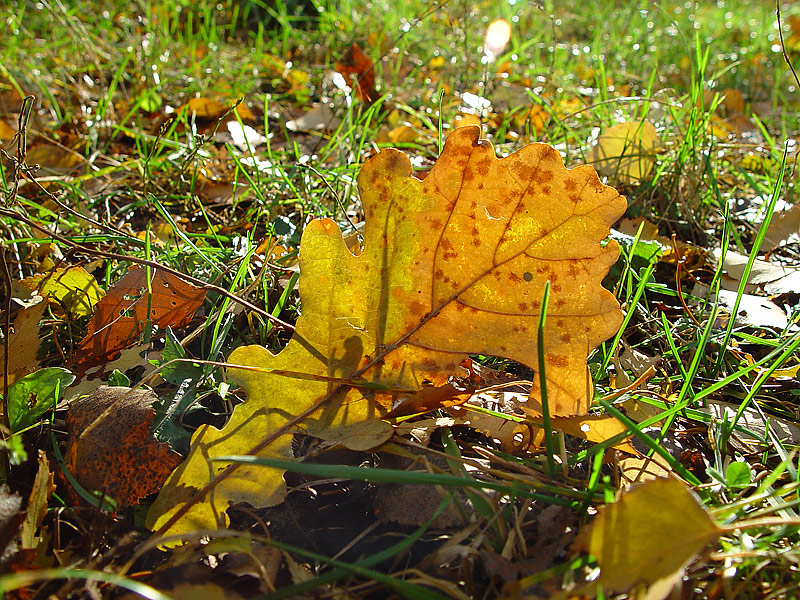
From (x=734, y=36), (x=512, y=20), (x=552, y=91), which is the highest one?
(x=734, y=36)

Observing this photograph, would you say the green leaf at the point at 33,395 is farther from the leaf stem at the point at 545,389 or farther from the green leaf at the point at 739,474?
the green leaf at the point at 739,474

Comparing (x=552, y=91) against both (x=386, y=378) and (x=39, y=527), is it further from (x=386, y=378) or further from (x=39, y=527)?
(x=39, y=527)

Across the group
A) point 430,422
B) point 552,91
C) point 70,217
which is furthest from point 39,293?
point 552,91

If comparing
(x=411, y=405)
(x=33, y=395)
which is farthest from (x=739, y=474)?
(x=33, y=395)

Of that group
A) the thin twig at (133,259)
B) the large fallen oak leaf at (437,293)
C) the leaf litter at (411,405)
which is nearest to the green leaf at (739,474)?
the leaf litter at (411,405)

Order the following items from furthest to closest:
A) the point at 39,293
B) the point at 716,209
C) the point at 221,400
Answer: the point at 716,209 → the point at 39,293 → the point at 221,400

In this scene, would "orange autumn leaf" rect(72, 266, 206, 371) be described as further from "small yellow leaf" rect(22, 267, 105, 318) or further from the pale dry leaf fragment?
the pale dry leaf fragment
